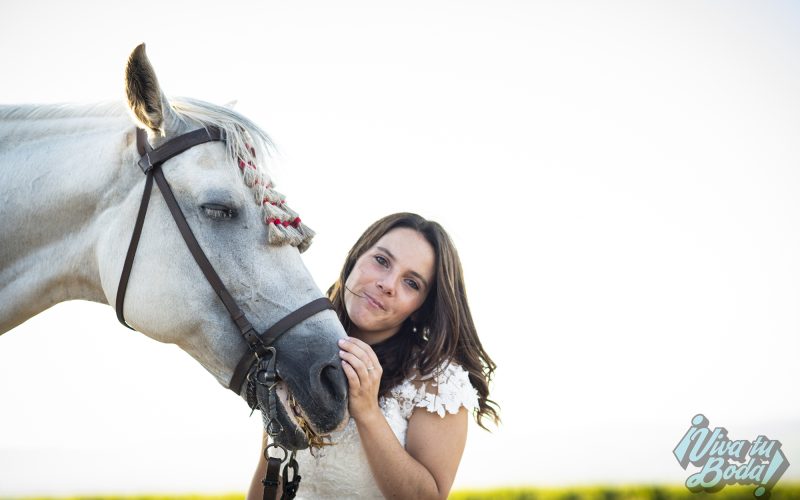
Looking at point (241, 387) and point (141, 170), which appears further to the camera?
point (141, 170)

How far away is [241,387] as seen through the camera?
2123 mm

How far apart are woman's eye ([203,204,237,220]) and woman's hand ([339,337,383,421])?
25.3 inches

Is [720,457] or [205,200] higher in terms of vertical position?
[205,200]

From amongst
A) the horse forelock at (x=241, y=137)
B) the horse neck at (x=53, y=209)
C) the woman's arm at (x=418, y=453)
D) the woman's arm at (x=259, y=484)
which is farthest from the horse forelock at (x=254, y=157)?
the woman's arm at (x=259, y=484)

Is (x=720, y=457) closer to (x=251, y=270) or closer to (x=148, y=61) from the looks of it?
(x=251, y=270)

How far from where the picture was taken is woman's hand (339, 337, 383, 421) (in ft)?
6.65

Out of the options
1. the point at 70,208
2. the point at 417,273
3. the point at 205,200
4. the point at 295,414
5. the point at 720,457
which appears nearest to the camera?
the point at 295,414

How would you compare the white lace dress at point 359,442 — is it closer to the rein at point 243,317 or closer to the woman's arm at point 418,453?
the woman's arm at point 418,453

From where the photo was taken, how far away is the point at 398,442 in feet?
7.34

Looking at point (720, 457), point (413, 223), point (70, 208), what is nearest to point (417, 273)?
point (413, 223)

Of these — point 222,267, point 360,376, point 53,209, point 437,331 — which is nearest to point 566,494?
point 437,331

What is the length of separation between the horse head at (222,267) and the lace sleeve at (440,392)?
0.58 meters

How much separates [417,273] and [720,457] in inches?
108

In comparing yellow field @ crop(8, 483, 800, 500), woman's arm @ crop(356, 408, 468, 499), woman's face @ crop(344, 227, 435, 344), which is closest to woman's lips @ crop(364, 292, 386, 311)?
woman's face @ crop(344, 227, 435, 344)
